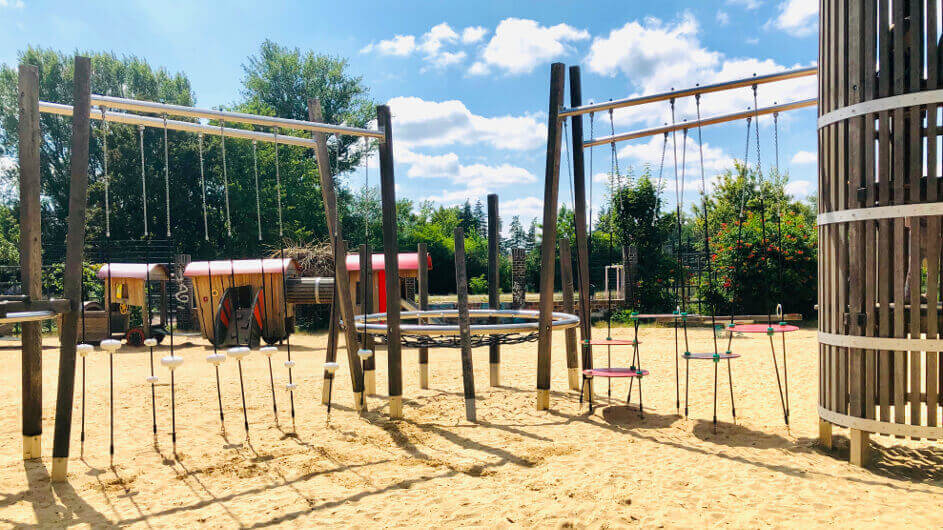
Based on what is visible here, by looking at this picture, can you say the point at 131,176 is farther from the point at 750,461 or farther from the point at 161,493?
the point at 750,461

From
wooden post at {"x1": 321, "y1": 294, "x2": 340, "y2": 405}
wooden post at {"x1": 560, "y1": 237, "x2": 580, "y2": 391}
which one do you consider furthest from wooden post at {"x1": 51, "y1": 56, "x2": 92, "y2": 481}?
wooden post at {"x1": 560, "y1": 237, "x2": 580, "y2": 391}

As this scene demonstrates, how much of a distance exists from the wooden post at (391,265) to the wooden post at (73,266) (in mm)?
2599

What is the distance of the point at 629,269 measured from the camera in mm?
19328

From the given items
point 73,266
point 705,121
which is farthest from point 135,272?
point 705,121

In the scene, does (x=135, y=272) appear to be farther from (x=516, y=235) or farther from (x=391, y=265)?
(x=516, y=235)

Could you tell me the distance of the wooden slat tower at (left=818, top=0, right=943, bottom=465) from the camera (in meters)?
4.86

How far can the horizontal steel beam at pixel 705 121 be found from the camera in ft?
20.6

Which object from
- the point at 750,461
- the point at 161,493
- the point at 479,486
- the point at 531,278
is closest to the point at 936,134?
the point at 750,461

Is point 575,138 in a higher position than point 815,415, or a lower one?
higher

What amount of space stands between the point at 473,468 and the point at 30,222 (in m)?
3.94

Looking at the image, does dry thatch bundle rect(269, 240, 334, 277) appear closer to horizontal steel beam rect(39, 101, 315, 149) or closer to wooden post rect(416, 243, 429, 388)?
wooden post rect(416, 243, 429, 388)

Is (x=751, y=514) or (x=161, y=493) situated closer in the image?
(x=751, y=514)

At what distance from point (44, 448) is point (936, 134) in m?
7.92

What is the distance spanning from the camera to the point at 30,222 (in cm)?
503
